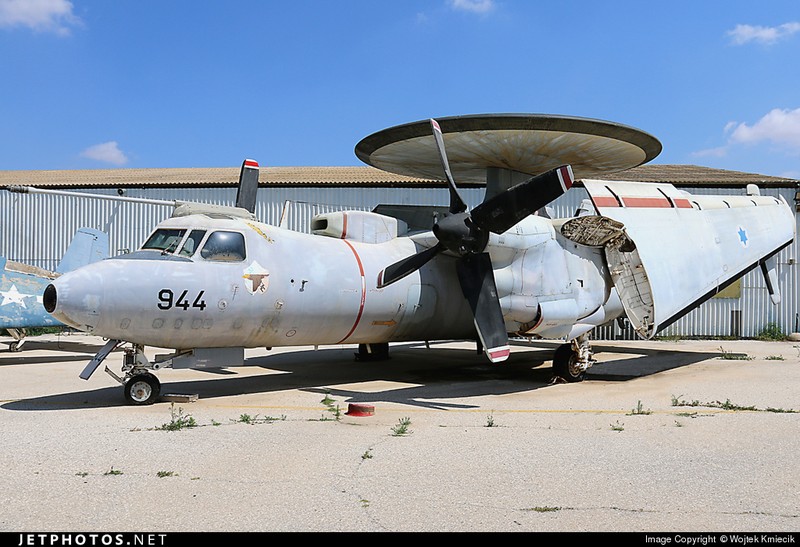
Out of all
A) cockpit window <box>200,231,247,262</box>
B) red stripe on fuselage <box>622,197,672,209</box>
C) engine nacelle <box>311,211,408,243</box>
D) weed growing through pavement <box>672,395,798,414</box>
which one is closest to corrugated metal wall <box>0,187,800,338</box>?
red stripe on fuselage <box>622,197,672,209</box>

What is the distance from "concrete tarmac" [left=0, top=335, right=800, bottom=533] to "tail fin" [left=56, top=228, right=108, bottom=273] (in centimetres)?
651

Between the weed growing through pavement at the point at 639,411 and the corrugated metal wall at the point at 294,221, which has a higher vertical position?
the corrugated metal wall at the point at 294,221

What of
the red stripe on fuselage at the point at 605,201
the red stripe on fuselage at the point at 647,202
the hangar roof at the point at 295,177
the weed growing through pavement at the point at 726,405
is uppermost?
the hangar roof at the point at 295,177

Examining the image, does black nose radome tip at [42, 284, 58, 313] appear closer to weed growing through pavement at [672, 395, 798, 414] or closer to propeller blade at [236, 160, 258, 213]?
propeller blade at [236, 160, 258, 213]

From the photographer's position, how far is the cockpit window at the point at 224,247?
11531 mm

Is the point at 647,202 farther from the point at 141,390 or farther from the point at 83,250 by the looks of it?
the point at 83,250

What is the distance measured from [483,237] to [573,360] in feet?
13.7

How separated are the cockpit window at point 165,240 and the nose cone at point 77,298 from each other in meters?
1.27

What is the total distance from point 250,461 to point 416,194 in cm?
2200

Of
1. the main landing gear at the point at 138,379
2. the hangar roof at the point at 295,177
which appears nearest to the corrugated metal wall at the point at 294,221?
the hangar roof at the point at 295,177

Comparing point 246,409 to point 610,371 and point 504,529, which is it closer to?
point 504,529

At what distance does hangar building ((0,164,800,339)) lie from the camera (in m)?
28.6

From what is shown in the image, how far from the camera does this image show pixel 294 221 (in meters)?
29.1

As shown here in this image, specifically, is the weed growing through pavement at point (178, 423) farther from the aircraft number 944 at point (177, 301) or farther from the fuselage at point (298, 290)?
the aircraft number 944 at point (177, 301)
